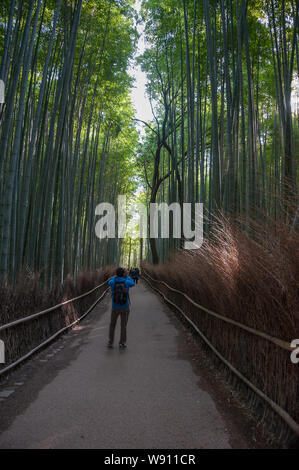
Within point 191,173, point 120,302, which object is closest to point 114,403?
point 120,302

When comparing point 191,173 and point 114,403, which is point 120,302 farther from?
point 191,173

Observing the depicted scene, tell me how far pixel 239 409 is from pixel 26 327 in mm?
2861

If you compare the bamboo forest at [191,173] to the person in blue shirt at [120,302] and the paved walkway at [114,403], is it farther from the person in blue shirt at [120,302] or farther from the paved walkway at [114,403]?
the person in blue shirt at [120,302]

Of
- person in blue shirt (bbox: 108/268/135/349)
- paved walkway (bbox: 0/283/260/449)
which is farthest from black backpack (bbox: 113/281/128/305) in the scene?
paved walkway (bbox: 0/283/260/449)

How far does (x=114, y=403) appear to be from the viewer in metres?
3.07

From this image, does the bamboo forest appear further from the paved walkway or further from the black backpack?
the black backpack

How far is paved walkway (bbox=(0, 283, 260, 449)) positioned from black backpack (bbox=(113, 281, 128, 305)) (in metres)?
0.74

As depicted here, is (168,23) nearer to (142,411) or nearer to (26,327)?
(26,327)

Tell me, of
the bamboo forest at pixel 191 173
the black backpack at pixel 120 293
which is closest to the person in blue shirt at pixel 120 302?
the black backpack at pixel 120 293

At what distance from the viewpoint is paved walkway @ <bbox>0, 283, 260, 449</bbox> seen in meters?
2.38

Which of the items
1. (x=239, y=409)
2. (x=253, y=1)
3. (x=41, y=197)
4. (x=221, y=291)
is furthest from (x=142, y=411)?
(x=253, y=1)

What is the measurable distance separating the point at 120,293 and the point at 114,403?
2489 mm

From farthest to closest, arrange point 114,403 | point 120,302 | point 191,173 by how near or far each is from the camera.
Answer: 1. point 191,173
2. point 120,302
3. point 114,403

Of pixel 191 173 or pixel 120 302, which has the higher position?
pixel 191 173
